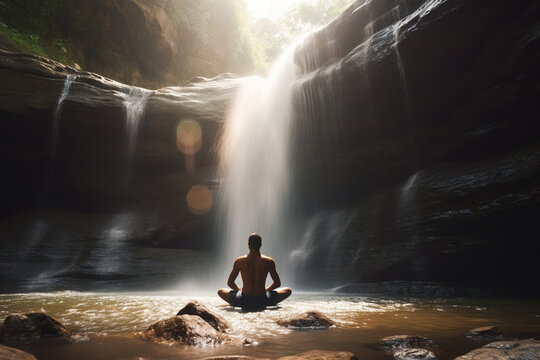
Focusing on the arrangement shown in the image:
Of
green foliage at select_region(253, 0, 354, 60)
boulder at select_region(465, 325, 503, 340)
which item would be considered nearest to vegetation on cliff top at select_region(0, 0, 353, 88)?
green foliage at select_region(253, 0, 354, 60)

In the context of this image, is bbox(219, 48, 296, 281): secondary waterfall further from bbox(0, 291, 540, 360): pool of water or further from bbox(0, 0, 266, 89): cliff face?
bbox(0, 0, 266, 89): cliff face

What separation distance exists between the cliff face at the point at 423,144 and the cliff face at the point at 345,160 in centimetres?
4

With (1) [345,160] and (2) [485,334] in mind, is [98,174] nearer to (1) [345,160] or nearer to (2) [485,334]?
(1) [345,160]

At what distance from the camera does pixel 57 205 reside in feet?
49.5

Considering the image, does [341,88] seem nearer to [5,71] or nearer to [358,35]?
[358,35]

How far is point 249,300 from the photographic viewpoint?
5.14m

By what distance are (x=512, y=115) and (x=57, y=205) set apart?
18.1 meters

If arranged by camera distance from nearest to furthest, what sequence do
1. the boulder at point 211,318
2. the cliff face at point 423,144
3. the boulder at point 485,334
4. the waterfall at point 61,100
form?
the boulder at point 485,334 → the boulder at point 211,318 → the cliff face at point 423,144 → the waterfall at point 61,100

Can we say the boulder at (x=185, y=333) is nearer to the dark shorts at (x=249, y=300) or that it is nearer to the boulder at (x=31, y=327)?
the boulder at (x=31, y=327)

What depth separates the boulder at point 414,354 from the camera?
2453 millimetres

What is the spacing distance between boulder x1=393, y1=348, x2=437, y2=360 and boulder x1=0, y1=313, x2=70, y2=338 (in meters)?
3.06

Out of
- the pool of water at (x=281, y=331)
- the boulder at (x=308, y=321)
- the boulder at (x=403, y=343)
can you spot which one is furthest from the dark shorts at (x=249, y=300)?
the boulder at (x=403, y=343)

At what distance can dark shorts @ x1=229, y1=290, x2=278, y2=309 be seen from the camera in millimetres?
5141

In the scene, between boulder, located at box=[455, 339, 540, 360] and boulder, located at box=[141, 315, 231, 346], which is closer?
boulder, located at box=[455, 339, 540, 360]
